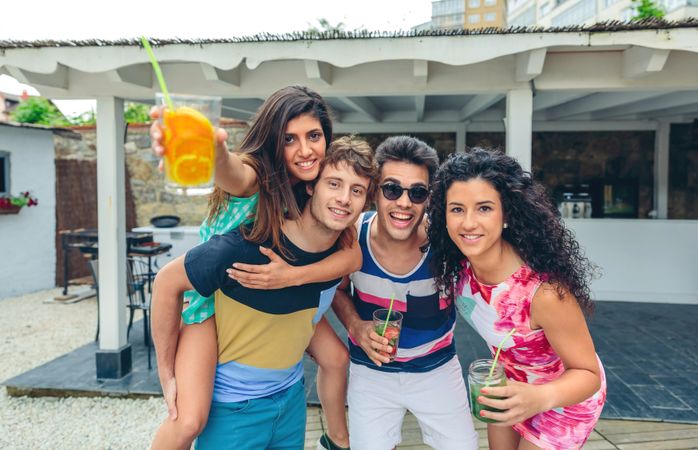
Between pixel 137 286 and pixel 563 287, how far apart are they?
4515 mm

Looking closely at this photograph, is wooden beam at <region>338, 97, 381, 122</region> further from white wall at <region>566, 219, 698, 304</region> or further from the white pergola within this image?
white wall at <region>566, 219, 698, 304</region>

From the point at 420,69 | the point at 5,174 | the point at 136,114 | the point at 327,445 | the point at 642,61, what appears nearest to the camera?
the point at 327,445

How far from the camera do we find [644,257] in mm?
6609

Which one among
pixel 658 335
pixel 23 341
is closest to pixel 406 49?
pixel 658 335

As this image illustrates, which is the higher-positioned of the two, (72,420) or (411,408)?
(411,408)

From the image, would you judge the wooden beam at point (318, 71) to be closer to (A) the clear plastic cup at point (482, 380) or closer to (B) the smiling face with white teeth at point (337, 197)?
(B) the smiling face with white teeth at point (337, 197)

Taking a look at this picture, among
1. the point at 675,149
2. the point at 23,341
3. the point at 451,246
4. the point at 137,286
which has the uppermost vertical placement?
the point at 675,149

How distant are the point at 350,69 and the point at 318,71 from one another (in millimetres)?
444

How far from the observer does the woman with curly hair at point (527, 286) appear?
1635mm

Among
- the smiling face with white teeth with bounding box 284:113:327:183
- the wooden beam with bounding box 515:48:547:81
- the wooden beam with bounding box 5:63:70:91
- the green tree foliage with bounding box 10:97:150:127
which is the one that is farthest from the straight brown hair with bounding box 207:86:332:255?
the green tree foliage with bounding box 10:97:150:127

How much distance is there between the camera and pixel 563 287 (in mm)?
1661

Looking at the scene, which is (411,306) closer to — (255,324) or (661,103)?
(255,324)

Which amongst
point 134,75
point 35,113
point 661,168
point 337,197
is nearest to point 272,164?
point 337,197

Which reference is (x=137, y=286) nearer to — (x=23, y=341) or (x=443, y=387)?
(x=23, y=341)
